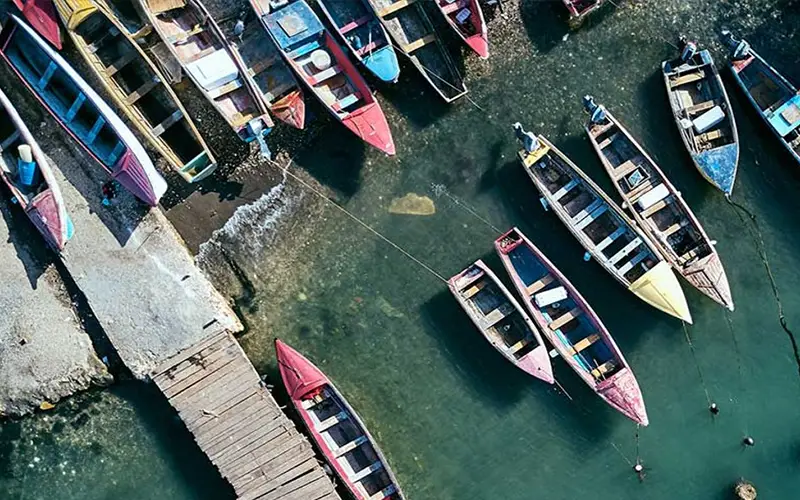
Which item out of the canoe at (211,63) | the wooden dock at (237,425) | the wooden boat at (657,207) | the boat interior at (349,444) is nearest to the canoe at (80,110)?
the canoe at (211,63)

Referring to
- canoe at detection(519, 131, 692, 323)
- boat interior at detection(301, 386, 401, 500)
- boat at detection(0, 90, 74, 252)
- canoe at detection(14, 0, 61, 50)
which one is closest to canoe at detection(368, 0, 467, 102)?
canoe at detection(519, 131, 692, 323)

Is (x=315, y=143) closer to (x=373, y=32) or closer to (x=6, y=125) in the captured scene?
(x=373, y=32)

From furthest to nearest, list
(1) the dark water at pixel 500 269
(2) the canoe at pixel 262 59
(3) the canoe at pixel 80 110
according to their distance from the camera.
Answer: (1) the dark water at pixel 500 269 → (2) the canoe at pixel 262 59 → (3) the canoe at pixel 80 110

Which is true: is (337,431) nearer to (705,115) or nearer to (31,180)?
(31,180)

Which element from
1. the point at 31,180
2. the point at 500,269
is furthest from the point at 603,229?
the point at 31,180

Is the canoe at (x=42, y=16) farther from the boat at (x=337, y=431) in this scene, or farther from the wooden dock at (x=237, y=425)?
the boat at (x=337, y=431)
